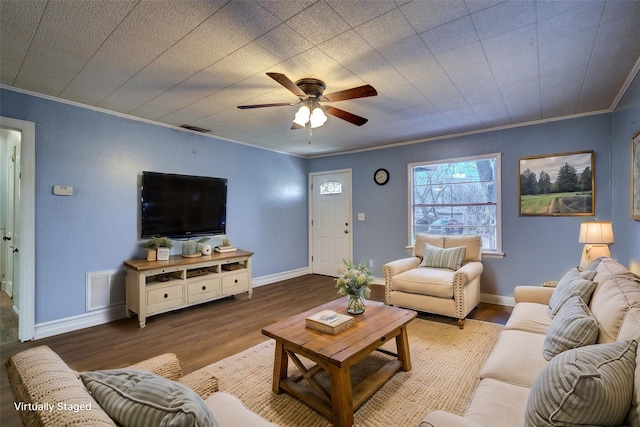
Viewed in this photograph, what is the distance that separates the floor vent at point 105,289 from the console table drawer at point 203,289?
77 cm

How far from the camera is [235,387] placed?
2160mm

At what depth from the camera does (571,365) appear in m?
1.08

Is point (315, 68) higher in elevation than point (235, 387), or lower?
higher

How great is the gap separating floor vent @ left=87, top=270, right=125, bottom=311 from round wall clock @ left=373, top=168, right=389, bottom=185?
397 centimetres

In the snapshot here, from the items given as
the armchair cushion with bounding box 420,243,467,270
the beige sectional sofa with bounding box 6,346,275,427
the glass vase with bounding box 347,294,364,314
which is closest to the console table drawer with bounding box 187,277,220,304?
the glass vase with bounding box 347,294,364,314

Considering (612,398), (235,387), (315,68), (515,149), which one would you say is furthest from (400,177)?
(612,398)

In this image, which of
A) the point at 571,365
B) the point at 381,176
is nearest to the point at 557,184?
the point at 381,176

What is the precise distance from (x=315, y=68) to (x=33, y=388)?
2.39 meters

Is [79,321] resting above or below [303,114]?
below

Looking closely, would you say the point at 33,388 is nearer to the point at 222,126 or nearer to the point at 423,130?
the point at 222,126

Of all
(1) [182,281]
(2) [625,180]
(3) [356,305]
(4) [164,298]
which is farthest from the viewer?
(1) [182,281]

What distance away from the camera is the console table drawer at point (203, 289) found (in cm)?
372

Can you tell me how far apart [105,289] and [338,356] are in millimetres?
3084

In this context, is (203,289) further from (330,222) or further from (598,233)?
(598,233)
